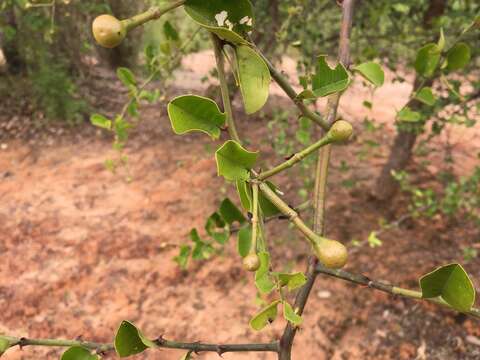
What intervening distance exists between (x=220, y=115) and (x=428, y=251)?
1.74 m

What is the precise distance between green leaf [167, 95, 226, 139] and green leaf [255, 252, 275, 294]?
10cm

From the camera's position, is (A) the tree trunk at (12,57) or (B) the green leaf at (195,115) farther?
(A) the tree trunk at (12,57)

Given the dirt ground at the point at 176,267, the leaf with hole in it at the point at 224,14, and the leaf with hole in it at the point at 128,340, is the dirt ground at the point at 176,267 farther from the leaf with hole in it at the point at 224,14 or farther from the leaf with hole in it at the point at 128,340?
the leaf with hole in it at the point at 224,14

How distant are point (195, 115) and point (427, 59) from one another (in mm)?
412

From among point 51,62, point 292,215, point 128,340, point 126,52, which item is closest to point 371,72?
point 292,215

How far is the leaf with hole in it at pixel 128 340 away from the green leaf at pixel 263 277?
0.11 metres

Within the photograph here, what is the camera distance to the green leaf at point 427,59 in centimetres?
60

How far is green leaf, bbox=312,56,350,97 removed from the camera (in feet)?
1.17

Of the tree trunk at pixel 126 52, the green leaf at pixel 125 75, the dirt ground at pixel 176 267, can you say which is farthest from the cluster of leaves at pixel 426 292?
the tree trunk at pixel 126 52

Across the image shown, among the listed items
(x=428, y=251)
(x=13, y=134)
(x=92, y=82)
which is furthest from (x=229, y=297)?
(x=92, y=82)

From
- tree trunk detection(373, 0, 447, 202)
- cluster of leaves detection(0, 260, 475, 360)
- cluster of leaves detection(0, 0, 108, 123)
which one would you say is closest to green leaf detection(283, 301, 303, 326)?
cluster of leaves detection(0, 260, 475, 360)

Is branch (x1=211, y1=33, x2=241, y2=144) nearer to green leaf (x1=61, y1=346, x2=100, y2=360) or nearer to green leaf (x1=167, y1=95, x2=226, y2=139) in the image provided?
green leaf (x1=167, y1=95, x2=226, y2=139)

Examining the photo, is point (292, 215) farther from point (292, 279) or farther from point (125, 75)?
point (125, 75)

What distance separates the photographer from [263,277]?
0.36m
